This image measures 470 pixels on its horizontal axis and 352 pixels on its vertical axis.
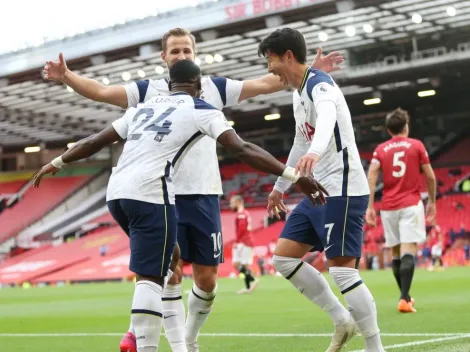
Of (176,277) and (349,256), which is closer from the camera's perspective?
(349,256)

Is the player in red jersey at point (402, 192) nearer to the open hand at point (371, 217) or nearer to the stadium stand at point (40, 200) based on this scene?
the open hand at point (371, 217)

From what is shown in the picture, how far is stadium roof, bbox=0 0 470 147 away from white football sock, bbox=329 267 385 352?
66.4 feet

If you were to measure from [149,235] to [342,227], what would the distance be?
119 centimetres

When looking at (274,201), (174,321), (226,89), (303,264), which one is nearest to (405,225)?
(274,201)

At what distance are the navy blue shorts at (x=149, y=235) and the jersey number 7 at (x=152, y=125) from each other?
15.1 inches

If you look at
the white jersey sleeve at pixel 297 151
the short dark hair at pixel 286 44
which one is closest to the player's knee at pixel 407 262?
the white jersey sleeve at pixel 297 151

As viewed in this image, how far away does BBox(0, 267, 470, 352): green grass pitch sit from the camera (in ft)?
20.5

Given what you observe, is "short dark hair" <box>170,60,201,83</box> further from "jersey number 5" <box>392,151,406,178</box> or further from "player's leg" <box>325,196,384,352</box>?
"jersey number 5" <box>392,151,406,178</box>

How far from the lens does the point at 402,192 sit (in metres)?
8.90

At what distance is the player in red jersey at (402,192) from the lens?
8711 mm

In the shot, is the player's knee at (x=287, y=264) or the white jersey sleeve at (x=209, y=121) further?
the player's knee at (x=287, y=264)

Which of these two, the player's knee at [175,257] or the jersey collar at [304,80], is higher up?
the jersey collar at [304,80]

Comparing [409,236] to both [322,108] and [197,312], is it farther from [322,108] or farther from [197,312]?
[322,108]

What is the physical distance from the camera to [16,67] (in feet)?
101
